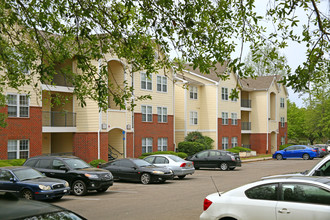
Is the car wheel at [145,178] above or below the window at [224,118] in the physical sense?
below

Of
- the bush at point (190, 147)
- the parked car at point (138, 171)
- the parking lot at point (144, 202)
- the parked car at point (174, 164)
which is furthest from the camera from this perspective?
the bush at point (190, 147)

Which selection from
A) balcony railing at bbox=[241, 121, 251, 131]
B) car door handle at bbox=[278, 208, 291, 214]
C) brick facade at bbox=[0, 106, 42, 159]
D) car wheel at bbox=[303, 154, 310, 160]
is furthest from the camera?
balcony railing at bbox=[241, 121, 251, 131]

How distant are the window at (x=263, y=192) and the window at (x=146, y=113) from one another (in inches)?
1115

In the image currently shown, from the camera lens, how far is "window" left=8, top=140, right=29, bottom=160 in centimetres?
2620

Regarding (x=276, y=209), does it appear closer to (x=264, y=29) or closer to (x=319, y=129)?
(x=264, y=29)

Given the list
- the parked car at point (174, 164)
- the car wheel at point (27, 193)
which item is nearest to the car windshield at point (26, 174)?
the car wheel at point (27, 193)

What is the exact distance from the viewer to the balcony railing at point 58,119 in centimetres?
2941

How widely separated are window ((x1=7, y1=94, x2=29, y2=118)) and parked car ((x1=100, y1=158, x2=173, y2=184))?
8250 mm

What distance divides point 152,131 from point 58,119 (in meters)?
9.38

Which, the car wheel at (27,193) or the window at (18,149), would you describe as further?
the window at (18,149)

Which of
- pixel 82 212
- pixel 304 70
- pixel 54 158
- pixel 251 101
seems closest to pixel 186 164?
pixel 54 158

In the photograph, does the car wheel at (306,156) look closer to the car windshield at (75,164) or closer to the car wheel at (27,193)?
the car windshield at (75,164)

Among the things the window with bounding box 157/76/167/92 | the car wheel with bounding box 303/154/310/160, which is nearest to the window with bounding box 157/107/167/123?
the window with bounding box 157/76/167/92

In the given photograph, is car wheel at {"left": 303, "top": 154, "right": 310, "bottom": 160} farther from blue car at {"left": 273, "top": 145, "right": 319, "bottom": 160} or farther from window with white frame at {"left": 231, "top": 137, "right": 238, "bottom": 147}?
window with white frame at {"left": 231, "top": 137, "right": 238, "bottom": 147}
